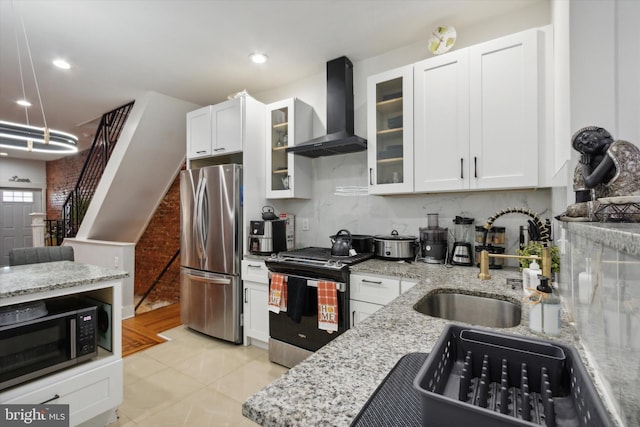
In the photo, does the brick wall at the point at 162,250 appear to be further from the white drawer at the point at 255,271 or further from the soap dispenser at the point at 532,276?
the soap dispenser at the point at 532,276

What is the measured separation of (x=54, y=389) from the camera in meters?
1.56

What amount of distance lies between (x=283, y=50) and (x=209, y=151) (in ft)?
4.22

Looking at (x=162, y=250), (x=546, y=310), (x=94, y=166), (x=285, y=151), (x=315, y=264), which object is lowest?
(x=162, y=250)

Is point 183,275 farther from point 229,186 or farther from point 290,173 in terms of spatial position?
point 290,173

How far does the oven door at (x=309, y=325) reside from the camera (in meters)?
2.19

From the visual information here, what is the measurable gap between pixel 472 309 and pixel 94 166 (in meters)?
5.55

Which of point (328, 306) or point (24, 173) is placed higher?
point (24, 173)

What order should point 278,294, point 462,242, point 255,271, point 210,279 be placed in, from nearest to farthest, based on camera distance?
1. point 462,242
2. point 278,294
3. point 255,271
4. point 210,279

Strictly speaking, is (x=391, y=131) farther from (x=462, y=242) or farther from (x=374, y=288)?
(x=374, y=288)

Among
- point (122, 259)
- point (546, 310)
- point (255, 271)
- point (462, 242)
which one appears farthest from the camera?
point (122, 259)

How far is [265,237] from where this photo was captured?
2854 mm

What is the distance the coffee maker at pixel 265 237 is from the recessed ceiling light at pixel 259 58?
1.55m

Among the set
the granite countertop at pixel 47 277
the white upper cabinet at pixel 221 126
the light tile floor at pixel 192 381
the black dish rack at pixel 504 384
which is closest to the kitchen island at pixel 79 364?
the granite countertop at pixel 47 277

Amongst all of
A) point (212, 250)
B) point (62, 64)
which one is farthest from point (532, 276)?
point (62, 64)
